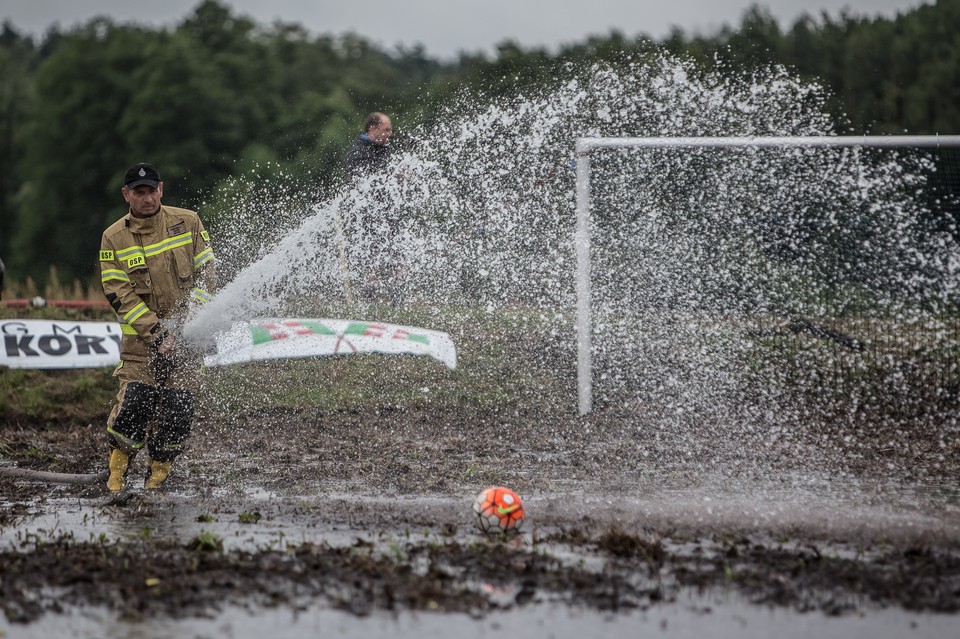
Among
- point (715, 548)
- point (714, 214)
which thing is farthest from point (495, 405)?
point (715, 548)

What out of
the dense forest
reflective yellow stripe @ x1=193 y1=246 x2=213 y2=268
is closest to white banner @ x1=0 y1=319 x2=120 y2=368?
reflective yellow stripe @ x1=193 y1=246 x2=213 y2=268

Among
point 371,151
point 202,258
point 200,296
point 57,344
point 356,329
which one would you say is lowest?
point 57,344

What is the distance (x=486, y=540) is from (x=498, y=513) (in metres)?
0.24

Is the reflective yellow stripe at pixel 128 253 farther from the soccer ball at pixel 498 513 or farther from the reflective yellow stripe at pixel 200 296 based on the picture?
→ the soccer ball at pixel 498 513

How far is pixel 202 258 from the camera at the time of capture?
807 centimetres

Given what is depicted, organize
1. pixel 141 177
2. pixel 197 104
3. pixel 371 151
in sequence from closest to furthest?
pixel 141 177, pixel 371 151, pixel 197 104

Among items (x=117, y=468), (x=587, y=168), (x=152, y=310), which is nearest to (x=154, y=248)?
(x=152, y=310)

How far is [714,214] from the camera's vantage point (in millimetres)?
12453

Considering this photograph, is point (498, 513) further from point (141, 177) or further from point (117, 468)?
point (141, 177)

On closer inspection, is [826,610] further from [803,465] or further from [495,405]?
[495,405]

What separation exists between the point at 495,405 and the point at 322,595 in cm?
639

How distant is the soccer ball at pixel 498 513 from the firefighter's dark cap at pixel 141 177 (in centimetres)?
326

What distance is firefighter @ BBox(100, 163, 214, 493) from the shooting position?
25.6ft

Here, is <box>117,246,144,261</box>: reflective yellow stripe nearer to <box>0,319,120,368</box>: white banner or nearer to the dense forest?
<box>0,319,120,368</box>: white banner
